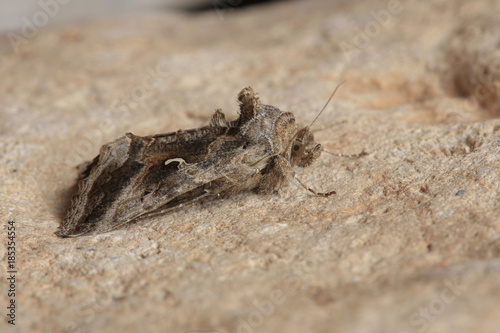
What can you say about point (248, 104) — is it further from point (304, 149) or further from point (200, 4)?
point (200, 4)

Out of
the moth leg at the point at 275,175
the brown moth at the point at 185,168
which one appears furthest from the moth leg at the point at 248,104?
the moth leg at the point at 275,175

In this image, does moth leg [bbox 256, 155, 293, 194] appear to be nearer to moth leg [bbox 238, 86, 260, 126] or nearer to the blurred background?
moth leg [bbox 238, 86, 260, 126]

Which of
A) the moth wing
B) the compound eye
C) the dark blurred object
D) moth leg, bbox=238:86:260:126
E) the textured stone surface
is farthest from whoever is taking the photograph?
the dark blurred object

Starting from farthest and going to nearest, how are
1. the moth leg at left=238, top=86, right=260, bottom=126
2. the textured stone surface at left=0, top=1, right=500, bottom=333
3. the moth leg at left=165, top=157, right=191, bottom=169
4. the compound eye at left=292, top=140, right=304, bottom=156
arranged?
the compound eye at left=292, top=140, right=304, bottom=156
the moth leg at left=238, top=86, right=260, bottom=126
the moth leg at left=165, top=157, right=191, bottom=169
the textured stone surface at left=0, top=1, right=500, bottom=333

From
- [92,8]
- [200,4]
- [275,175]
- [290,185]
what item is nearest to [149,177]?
[275,175]

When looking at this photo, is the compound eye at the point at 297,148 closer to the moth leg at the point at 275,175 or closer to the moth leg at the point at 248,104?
the moth leg at the point at 275,175

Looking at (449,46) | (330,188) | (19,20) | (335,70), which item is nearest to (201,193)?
(330,188)

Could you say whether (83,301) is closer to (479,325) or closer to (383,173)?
(479,325)

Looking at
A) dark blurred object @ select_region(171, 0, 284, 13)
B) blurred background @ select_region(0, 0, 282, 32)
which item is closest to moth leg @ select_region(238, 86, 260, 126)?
blurred background @ select_region(0, 0, 282, 32)
